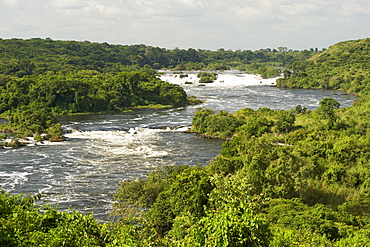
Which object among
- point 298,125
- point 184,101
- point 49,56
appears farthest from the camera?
point 49,56

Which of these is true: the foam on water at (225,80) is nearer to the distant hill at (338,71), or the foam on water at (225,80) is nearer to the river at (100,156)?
the distant hill at (338,71)

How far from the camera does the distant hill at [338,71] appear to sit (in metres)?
135

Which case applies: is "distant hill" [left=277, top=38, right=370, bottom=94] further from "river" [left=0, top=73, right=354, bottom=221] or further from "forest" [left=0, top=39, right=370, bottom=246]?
"forest" [left=0, top=39, right=370, bottom=246]

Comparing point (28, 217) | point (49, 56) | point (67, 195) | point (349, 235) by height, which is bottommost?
point (67, 195)

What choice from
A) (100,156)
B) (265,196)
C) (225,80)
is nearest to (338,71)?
(225,80)

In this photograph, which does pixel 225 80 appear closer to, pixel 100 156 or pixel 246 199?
pixel 100 156

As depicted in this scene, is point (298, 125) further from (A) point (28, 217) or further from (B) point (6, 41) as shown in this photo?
(B) point (6, 41)

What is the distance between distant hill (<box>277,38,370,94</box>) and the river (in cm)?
4867

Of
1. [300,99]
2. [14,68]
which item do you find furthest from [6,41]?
[300,99]

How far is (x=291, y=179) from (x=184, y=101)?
242 feet

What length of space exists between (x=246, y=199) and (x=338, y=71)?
14903 cm

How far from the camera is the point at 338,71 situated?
6019 inches

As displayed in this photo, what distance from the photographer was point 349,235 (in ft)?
77.5

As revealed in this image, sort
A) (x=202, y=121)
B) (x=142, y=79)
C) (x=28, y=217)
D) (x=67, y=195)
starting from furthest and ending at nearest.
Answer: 1. (x=142, y=79)
2. (x=202, y=121)
3. (x=67, y=195)
4. (x=28, y=217)
